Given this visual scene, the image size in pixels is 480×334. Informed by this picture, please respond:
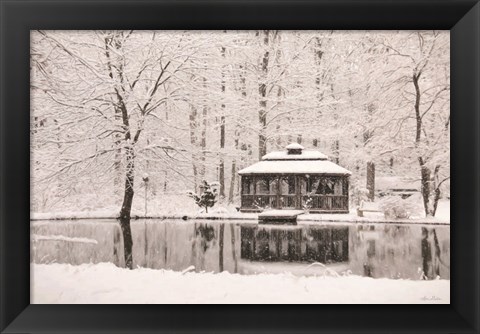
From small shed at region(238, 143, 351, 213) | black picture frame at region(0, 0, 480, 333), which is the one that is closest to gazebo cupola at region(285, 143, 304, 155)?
small shed at region(238, 143, 351, 213)

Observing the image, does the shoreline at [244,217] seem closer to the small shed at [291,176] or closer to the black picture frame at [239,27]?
the small shed at [291,176]

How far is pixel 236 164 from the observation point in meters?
4.21

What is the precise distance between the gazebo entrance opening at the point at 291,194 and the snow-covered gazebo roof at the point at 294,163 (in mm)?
64

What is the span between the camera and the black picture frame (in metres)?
3.83

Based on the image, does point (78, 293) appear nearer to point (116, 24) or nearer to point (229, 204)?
point (229, 204)

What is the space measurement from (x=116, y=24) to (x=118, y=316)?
2617 millimetres

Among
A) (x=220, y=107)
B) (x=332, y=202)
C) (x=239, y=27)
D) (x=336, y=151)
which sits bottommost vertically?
(x=332, y=202)

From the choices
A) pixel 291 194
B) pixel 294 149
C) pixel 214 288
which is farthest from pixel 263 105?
pixel 214 288

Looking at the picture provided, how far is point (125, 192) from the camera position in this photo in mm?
4109

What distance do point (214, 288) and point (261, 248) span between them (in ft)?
1.92

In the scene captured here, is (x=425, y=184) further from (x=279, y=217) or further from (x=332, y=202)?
(x=279, y=217)

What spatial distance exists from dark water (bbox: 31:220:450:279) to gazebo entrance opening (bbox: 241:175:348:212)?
22cm

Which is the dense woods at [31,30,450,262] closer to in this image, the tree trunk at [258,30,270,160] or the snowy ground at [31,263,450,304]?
the tree trunk at [258,30,270,160]

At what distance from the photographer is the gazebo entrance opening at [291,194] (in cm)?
413
